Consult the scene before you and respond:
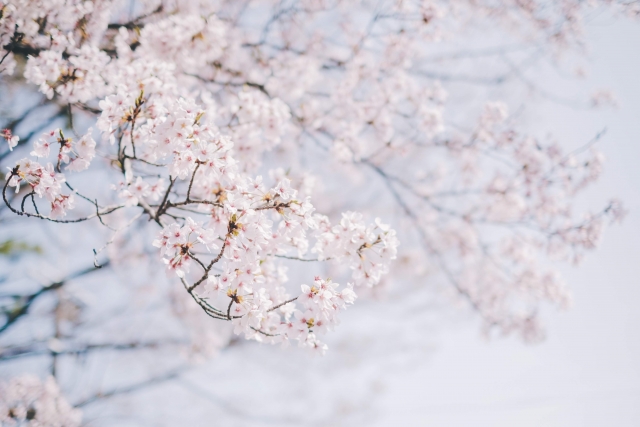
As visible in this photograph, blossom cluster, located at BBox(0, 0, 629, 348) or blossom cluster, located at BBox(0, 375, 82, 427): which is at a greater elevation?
blossom cluster, located at BBox(0, 0, 629, 348)

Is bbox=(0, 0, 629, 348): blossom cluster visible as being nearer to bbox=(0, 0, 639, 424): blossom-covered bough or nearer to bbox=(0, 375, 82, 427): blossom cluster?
bbox=(0, 0, 639, 424): blossom-covered bough

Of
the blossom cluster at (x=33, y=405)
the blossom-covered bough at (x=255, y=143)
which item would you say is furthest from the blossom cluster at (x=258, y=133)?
the blossom cluster at (x=33, y=405)

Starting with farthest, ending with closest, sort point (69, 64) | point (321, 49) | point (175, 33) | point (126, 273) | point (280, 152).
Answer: point (126, 273) < point (280, 152) < point (321, 49) < point (175, 33) < point (69, 64)

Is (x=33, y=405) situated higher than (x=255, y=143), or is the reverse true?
(x=255, y=143)

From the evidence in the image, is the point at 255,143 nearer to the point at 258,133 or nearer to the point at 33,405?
the point at 258,133

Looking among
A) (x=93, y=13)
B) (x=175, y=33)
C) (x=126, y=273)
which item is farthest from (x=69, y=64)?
(x=126, y=273)

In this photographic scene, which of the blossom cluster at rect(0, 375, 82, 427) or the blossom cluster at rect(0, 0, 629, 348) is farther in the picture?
the blossom cluster at rect(0, 375, 82, 427)

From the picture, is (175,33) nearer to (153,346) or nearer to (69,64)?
(69,64)

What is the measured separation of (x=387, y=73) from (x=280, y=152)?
2705 millimetres

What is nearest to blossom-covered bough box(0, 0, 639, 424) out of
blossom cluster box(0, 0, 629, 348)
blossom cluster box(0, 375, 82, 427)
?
blossom cluster box(0, 0, 629, 348)

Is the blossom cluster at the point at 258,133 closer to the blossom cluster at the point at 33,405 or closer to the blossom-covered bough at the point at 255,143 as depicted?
the blossom-covered bough at the point at 255,143

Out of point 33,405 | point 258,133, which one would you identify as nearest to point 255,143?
point 258,133

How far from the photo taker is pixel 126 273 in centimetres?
759

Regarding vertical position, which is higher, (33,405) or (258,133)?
(258,133)
